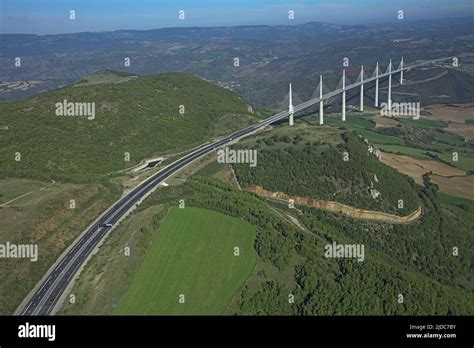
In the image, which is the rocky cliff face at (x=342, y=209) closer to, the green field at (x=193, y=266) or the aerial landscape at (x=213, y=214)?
the aerial landscape at (x=213, y=214)

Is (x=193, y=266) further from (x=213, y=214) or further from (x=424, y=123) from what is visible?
(x=424, y=123)

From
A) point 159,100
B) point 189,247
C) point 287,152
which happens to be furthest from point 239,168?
point 159,100

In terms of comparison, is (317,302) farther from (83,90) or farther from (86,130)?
(83,90)
